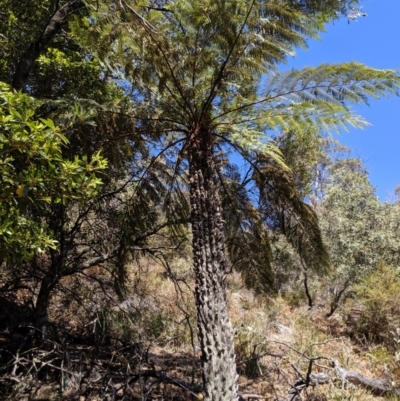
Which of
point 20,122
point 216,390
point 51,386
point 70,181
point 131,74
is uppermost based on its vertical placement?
point 131,74

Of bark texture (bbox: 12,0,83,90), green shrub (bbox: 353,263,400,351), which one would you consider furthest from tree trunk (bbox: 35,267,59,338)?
green shrub (bbox: 353,263,400,351)

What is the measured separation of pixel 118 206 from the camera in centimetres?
569

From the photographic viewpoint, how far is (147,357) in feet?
14.1

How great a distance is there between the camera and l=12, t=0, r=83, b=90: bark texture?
4348 millimetres

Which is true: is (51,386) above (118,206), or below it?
below

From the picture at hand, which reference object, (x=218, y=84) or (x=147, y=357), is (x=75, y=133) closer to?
(x=218, y=84)

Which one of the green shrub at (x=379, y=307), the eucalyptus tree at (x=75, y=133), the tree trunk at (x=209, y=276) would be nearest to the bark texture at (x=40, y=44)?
the eucalyptus tree at (x=75, y=133)

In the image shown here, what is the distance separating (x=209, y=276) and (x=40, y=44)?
3289 millimetres

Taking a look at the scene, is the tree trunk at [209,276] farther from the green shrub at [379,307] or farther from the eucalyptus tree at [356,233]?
the eucalyptus tree at [356,233]

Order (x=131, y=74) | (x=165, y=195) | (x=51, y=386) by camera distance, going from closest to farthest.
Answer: (x=51, y=386), (x=131, y=74), (x=165, y=195)

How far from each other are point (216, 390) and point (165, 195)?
2.74 m

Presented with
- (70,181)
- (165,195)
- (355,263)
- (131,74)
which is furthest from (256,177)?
(355,263)

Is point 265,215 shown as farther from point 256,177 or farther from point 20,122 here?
point 20,122

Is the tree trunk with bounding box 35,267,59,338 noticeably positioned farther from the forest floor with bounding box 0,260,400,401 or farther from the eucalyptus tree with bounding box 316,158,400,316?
the eucalyptus tree with bounding box 316,158,400,316
